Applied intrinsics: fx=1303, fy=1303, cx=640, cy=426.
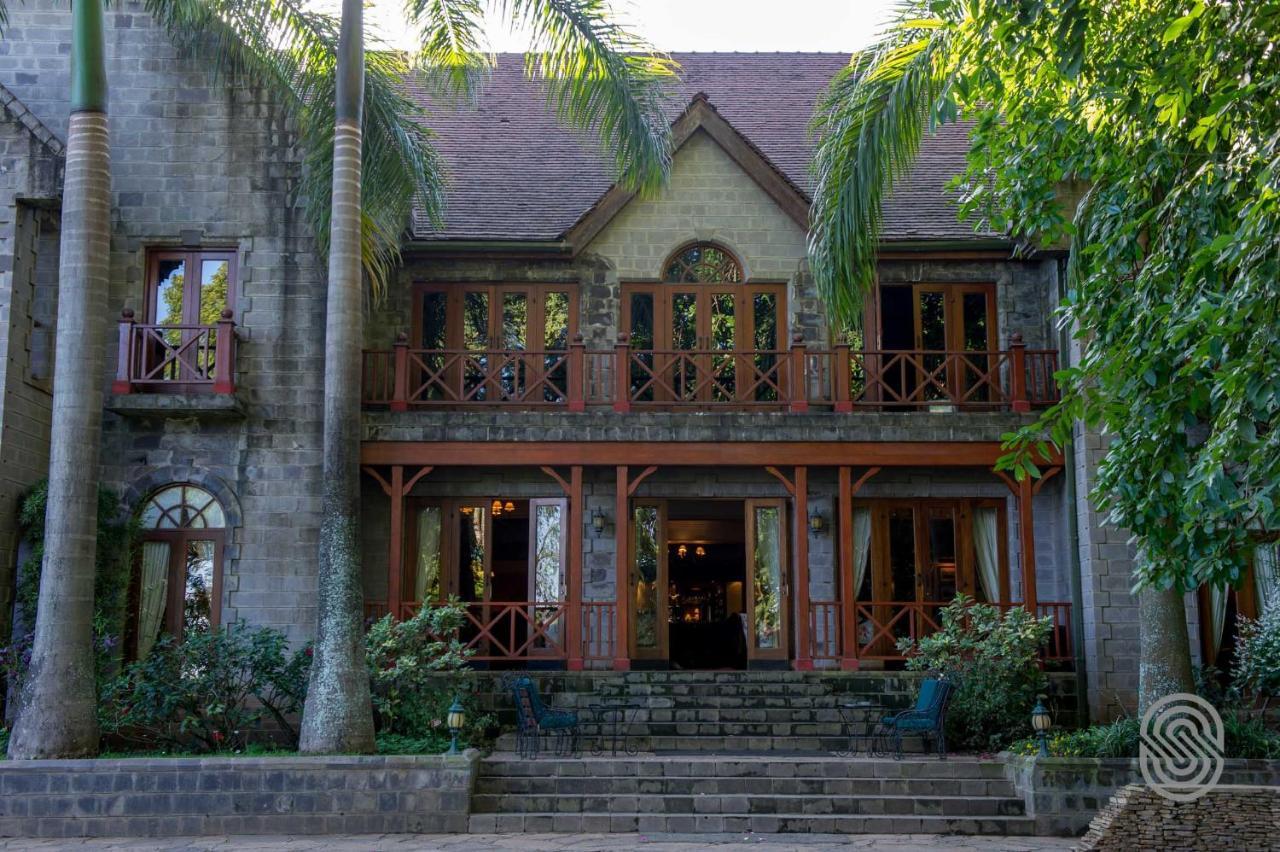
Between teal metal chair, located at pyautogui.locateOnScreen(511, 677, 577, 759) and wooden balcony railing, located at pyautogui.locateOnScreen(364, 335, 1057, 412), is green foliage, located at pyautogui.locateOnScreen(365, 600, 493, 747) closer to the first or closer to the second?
teal metal chair, located at pyautogui.locateOnScreen(511, 677, 577, 759)

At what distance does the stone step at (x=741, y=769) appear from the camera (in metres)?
12.4

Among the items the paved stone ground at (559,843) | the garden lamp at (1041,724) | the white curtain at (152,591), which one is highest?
the white curtain at (152,591)

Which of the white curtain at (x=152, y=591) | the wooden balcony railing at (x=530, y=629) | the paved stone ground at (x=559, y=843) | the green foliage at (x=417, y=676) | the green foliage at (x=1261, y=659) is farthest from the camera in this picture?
the white curtain at (x=152, y=591)

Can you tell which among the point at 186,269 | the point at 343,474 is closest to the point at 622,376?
the point at 343,474

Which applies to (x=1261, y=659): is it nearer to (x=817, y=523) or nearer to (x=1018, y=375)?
(x=1018, y=375)

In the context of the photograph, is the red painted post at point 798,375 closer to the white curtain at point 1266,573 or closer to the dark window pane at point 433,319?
the dark window pane at point 433,319

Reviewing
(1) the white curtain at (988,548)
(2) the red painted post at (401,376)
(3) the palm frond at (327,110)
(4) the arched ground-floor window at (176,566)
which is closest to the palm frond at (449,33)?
(3) the palm frond at (327,110)

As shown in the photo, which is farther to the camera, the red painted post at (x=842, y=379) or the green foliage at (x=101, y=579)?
the red painted post at (x=842, y=379)

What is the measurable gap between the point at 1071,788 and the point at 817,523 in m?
6.09

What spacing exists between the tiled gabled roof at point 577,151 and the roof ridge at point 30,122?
443 centimetres

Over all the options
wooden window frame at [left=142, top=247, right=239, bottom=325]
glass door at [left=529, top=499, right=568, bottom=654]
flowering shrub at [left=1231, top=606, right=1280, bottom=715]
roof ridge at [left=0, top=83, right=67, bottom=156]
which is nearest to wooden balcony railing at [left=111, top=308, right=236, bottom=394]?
wooden window frame at [left=142, top=247, right=239, bottom=325]

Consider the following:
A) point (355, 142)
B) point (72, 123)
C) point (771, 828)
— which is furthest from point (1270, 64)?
point (72, 123)

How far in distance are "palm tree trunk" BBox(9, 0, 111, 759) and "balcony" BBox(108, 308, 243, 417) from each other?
2.84 metres

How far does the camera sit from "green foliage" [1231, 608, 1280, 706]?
46.9 feet
